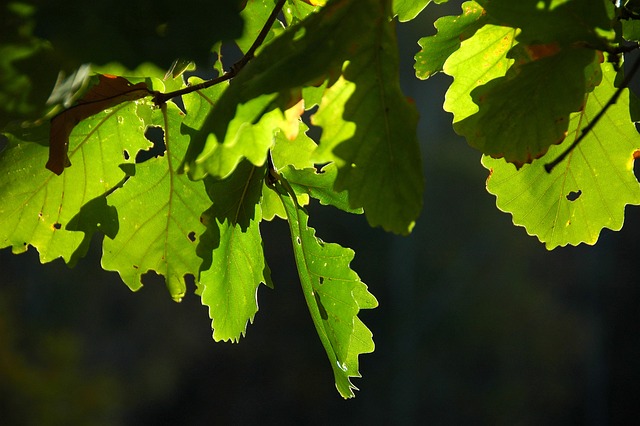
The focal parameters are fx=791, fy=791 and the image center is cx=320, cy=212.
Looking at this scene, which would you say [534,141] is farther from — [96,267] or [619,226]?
[96,267]


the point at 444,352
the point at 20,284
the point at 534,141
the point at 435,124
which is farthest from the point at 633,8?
the point at 435,124

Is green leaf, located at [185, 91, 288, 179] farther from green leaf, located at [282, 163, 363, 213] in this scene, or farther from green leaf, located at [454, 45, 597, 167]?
green leaf, located at [282, 163, 363, 213]

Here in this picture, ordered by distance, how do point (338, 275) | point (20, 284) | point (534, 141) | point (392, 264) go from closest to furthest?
point (534, 141) → point (338, 275) → point (20, 284) → point (392, 264)

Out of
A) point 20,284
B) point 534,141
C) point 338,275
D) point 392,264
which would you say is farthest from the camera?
point 392,264

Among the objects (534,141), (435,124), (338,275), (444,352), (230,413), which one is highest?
(534,141)

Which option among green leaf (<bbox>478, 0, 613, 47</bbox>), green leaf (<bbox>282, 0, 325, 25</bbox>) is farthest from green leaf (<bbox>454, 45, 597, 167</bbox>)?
green leaf (<bbox>282, 0, 325, 25</bbox>)

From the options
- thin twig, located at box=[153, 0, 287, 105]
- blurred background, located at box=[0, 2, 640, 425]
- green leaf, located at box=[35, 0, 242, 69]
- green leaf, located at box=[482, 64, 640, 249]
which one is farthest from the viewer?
blurred background, located at box=[0, 2, 640, 425]

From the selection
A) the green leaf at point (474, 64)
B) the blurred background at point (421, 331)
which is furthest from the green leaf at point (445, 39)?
the blurred background at point (421, 331)
